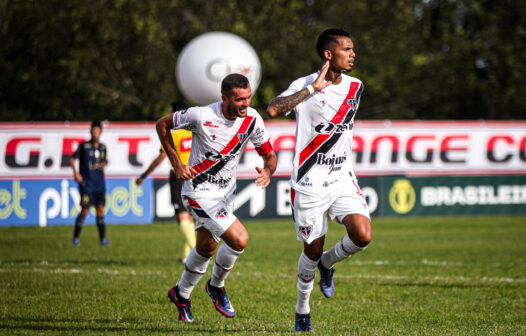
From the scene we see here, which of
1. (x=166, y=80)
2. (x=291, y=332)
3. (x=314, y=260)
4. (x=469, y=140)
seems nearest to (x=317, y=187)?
(x=314, y=260)

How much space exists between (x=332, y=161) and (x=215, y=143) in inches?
43.4

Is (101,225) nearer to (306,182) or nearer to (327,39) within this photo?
(306,182)

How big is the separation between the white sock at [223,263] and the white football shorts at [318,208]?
0.73m

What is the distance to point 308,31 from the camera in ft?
128

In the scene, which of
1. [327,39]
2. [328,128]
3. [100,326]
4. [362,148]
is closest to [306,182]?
[328,128]

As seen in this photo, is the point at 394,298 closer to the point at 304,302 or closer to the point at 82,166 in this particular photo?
the point at 304,302

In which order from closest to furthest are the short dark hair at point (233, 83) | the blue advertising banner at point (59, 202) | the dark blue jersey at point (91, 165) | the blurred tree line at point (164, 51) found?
the short dark hair at point (233, 83) → the dark blue jersey at point (91, 165) → the blue advertising banner at point (59, 202) → the blurred tree line at point (164, 51)

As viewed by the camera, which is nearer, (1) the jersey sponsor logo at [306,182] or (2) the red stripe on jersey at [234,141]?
(1) the jersey sponsor logo at [306,182]

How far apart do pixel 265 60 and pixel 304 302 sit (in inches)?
1145

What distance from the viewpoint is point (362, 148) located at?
76.8 feet

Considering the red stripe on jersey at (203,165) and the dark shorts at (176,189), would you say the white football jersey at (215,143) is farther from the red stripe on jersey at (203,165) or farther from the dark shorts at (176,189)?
the dark shorts at (176,189)

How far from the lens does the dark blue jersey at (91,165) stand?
16422 mm

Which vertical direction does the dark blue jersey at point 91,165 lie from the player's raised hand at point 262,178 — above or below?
below

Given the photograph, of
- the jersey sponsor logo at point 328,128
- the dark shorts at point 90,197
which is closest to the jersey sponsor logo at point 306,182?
the jersey sponsor logo at point 328,128
